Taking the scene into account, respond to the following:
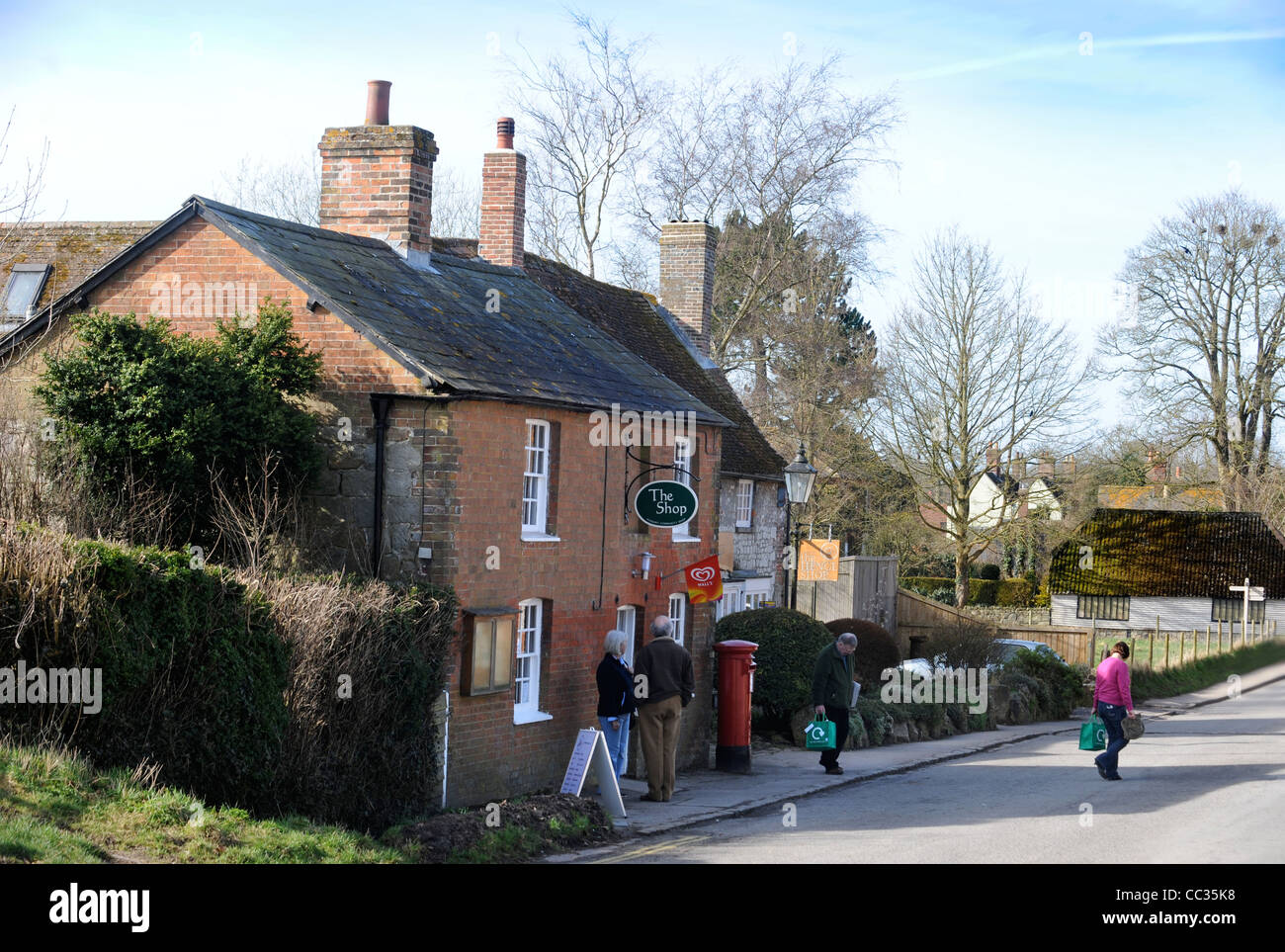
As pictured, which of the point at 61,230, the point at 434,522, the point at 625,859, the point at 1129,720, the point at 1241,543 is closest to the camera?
the point at 625,859

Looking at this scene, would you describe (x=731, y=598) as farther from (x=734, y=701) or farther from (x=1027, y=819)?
(x=1027, y=819)

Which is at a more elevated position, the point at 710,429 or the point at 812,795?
the point at 710,429

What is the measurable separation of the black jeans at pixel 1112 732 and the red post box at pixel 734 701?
4.43m

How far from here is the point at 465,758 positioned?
45.0 ft

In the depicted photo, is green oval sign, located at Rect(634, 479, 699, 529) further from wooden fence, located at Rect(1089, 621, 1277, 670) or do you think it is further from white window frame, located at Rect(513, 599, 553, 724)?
wooden fence, located at Rect(1089, 621, 1277, 670)

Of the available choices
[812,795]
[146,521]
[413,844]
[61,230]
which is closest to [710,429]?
[812,795]

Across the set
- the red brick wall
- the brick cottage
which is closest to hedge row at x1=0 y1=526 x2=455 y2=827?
the brick cottage

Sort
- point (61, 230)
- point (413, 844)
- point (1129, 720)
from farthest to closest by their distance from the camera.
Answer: point (61, 230), point (1129, 720), point (413, 844)

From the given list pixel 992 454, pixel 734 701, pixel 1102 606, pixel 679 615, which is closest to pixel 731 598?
pixel 679 615

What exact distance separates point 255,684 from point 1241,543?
4919 cm

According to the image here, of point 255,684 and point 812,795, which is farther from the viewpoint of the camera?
point 812,795

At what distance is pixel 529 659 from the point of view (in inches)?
598

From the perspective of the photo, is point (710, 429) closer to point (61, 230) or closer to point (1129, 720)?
point (1129, 720)

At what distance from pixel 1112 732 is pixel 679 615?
5.85m
